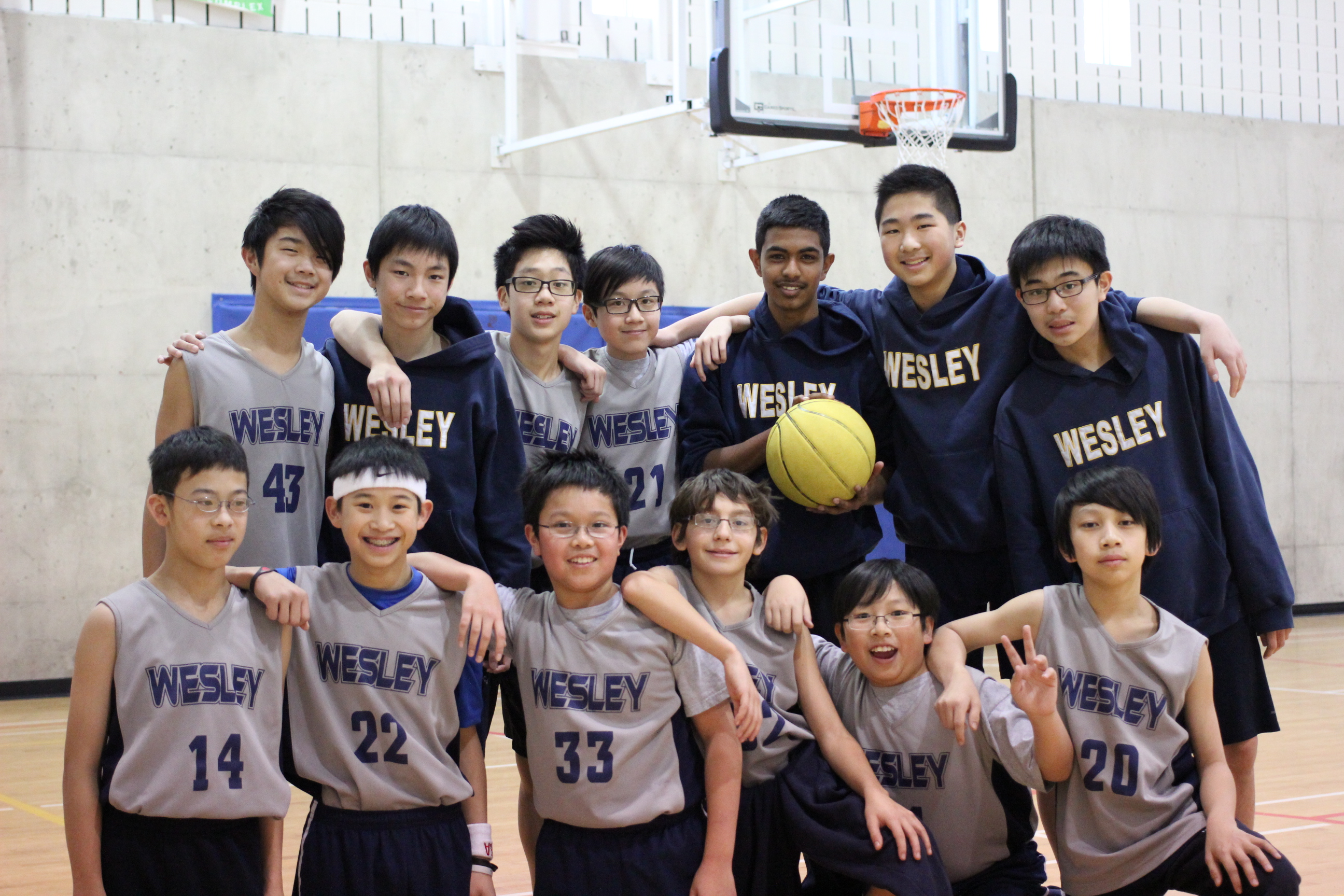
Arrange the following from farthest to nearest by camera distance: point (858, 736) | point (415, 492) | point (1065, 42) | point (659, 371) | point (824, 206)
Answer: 1. point (1065, 42)
2. point (824, 206)
3. point (659, 371)
4. point (858, 736)
5. point (415, 492)

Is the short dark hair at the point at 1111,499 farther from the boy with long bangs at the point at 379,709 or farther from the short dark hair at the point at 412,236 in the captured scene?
the short dark hair at the point at 412,236

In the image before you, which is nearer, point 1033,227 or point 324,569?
point 324,569

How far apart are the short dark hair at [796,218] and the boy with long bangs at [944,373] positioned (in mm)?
163

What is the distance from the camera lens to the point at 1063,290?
3.09 metres

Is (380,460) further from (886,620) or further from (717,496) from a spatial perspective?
(886,620)

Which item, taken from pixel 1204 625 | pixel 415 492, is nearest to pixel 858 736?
pixel 1204 625

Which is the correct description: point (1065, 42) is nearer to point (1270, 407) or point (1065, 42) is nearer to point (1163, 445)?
point (1270, 407)

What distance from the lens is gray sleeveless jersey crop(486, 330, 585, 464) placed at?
11.1ft

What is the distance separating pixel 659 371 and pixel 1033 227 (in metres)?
1.13

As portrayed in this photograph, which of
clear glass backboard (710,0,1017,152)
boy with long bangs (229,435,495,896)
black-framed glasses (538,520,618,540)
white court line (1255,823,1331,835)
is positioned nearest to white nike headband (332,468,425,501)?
boy with long bangs (229,435,495,896)

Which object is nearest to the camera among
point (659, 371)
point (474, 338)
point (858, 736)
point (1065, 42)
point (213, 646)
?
point (213, 646)

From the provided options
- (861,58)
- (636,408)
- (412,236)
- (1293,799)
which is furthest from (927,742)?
(861,58)

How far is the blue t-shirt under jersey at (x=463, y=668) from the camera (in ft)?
9.00

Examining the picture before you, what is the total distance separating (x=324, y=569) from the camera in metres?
2.78
